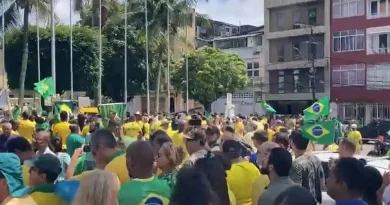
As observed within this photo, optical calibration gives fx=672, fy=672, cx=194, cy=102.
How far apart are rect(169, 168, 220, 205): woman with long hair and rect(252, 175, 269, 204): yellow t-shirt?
235 centimetres

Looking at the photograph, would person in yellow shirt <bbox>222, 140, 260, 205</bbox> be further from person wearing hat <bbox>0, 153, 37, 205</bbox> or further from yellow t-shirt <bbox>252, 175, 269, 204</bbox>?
person wearing hat <bbox>0, 153, 37, 205</bbox>

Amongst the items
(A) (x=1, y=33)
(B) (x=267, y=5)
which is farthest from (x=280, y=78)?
(A) (x=1, y=33)

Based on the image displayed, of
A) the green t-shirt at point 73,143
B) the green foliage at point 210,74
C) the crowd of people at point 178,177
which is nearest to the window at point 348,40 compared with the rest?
the green foliage at point 210,74

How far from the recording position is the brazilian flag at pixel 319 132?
11953 mm

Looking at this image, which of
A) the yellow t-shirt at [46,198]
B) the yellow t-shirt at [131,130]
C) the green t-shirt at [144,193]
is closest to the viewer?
the yellow t-shirt at [46,198]

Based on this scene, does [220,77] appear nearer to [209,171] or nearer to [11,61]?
[11,61]

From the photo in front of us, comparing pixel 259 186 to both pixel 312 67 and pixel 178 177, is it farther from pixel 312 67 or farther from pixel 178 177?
pixel 312 67

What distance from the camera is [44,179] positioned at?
5.07m

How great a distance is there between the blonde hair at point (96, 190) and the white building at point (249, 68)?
55.2 meters

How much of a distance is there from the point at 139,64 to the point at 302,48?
1340 centimetres

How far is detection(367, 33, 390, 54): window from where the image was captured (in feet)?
158

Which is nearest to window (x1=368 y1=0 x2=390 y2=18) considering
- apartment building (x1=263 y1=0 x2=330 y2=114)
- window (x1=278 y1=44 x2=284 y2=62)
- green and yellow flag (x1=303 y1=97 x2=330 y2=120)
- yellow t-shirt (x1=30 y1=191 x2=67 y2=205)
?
apartment building (x1=263 y1=0 x2=330 y2=114)

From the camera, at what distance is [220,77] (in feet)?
183

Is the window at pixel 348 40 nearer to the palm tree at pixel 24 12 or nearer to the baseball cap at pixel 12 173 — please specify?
the palm tree at pixel 24 12
